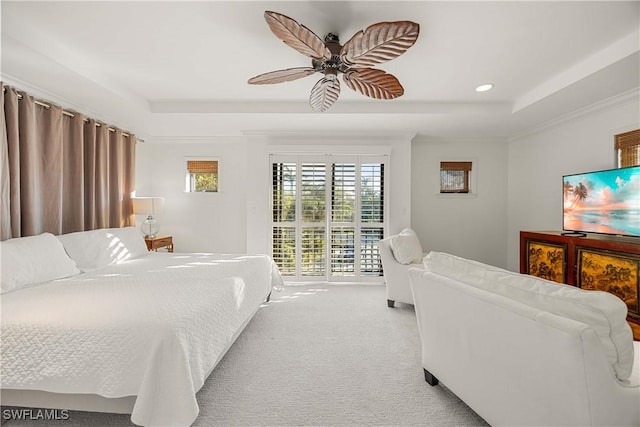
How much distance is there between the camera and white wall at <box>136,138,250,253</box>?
475cm

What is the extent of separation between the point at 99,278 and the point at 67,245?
2.35 feet

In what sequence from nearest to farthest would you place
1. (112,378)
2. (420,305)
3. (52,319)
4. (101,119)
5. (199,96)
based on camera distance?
(112,378) < (52,319) < (420,305) < (199,96) < (101,119)

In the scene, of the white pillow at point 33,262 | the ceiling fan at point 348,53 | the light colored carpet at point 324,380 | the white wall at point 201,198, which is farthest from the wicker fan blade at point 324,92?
the white wall at point 201,198

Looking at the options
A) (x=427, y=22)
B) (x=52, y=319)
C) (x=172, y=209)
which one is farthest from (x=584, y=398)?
(x=172, y=209)

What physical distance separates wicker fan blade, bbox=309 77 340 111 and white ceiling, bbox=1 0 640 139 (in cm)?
32

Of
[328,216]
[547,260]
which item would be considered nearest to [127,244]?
[328,216]

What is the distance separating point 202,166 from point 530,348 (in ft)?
15.7

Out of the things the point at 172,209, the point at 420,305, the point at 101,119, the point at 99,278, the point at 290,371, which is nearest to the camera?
the point at 420,305

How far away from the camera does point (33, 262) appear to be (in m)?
2.10

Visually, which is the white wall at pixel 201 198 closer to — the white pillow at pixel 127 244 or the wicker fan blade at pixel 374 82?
the white pillow at pixel 127 244

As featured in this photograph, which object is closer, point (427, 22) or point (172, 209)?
point (427, 22)

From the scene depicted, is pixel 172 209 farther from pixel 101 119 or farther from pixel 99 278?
pixel 99 278

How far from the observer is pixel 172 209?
4.79 meters

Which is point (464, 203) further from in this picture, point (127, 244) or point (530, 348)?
point (127, 244)
